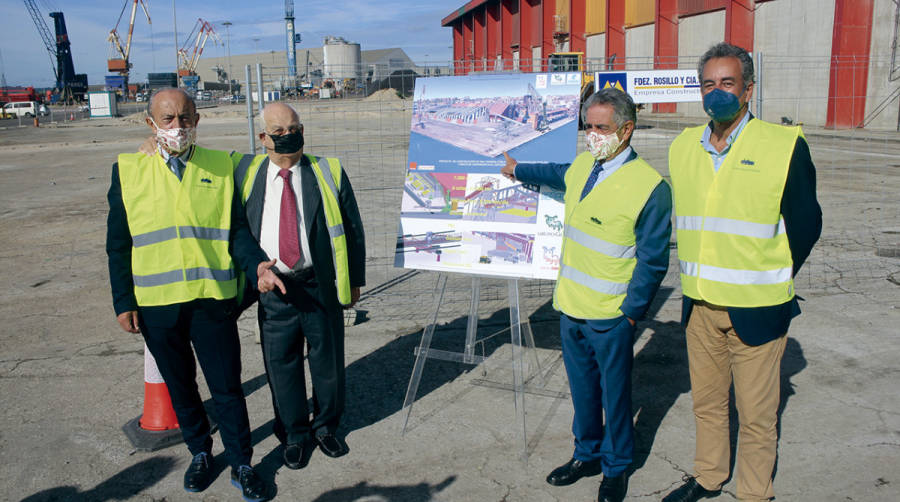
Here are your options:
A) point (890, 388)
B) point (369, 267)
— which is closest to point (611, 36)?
point (369, 267)

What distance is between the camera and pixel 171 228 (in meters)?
3.26

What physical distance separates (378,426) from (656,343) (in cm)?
248

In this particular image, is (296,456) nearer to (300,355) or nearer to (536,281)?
(300,355)

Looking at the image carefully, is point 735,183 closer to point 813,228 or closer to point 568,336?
point 813,228

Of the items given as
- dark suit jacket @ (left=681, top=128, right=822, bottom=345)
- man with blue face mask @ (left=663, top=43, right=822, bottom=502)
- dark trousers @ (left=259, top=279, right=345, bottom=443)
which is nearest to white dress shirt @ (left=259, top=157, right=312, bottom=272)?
dark trousers @ (left=259, top=279, right=345, bottom=443)

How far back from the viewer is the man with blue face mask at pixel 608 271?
9.97 ft

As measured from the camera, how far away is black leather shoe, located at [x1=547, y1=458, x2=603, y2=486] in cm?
348

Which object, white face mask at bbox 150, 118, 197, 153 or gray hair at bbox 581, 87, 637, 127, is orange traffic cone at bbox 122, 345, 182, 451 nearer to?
white face mask at bbox 150, 118, 197, 153

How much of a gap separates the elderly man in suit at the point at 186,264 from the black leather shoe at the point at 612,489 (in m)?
1.75

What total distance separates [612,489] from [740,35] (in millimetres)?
27122

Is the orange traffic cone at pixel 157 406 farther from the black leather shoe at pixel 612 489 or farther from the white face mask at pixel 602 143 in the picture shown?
the white face mask at pixel 602 143

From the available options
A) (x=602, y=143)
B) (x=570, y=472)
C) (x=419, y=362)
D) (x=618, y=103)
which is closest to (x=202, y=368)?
(x=419, y=362)

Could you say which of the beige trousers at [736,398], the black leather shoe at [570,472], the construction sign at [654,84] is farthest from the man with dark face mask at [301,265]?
the construction sign at [654,84]

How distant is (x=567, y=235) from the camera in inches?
132
